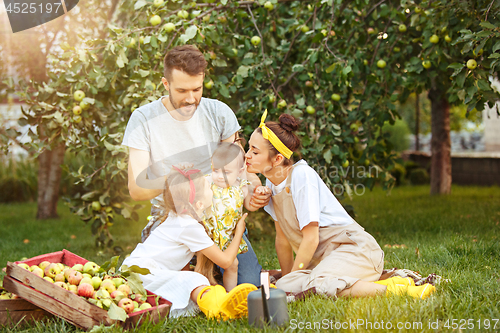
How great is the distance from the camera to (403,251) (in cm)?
322

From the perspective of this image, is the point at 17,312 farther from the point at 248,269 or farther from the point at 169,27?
the point at 169,27

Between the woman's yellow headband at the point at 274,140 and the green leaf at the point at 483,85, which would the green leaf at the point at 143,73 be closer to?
the woman's yellow headband at the point at 274,140

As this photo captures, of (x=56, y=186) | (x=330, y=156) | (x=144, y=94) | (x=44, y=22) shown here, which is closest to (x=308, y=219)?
(x=330, y=156)

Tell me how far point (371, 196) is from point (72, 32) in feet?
17.2

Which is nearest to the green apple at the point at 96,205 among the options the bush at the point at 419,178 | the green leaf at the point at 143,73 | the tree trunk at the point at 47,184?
the green leaf at the point at 143,73

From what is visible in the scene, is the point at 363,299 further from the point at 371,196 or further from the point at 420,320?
the point at 371,196

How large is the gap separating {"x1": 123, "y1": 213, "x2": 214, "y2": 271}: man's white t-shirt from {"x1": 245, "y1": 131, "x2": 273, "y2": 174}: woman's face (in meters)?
0.46

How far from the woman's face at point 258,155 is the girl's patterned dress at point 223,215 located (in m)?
0.19

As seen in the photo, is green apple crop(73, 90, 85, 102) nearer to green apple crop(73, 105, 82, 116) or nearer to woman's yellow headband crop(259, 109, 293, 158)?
green apple crop(73, 105, 82, 116)

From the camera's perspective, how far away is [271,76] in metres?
3.65

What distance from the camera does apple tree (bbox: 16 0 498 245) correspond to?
3326mm

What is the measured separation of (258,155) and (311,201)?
15.4 inches

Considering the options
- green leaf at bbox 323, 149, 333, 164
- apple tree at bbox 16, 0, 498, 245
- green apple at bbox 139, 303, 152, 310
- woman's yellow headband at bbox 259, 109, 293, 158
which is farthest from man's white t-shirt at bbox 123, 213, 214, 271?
green leaf at bbox 323, 149, 333, 164

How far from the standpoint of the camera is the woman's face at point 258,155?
2.45 m
